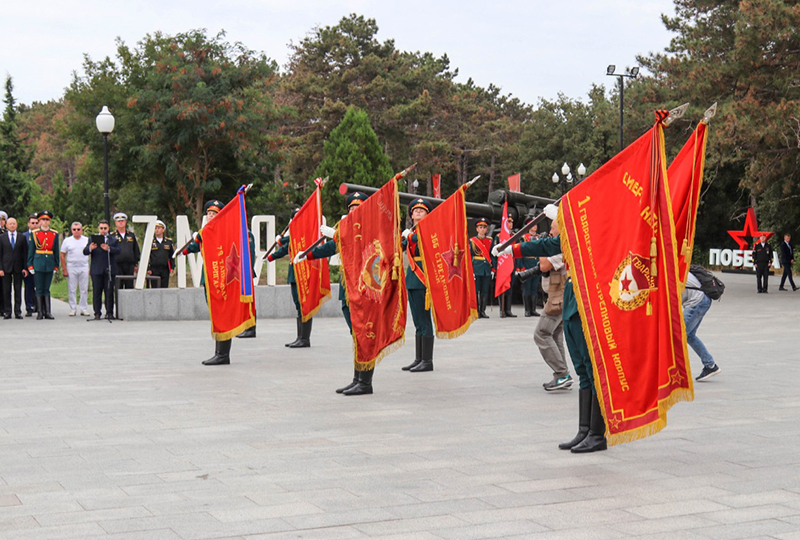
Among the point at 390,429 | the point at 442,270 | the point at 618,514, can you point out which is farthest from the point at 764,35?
the point at 618,514

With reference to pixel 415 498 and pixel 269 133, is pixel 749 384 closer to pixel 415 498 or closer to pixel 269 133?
pixel 415 498

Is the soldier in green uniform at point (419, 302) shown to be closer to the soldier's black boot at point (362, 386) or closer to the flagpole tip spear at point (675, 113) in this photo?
the soldier's black boot at point (362, 386)

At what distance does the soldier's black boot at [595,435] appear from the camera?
641cm

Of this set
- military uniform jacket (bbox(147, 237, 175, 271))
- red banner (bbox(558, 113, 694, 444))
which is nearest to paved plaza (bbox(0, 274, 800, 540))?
red banner (bbox(558, 113, 694, 444))

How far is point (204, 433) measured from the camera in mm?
7168

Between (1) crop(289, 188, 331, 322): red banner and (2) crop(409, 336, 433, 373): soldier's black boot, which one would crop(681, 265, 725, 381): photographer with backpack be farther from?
(1) crop(289, 188, 331, 322): red banner

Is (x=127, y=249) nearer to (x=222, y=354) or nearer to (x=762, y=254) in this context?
(x=222, y=354)

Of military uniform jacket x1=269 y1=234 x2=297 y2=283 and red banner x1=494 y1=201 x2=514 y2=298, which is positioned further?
red banner x1=494 y1=201 x2=514 y2=298

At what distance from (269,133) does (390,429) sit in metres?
33.5

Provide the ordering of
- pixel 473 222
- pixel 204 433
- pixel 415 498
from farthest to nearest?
1. pixel 473 222
2. pixel 204 433
3. pixel 415 498

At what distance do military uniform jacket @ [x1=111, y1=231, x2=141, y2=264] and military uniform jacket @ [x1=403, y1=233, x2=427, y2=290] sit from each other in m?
8.80

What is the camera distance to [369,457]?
6312 mm

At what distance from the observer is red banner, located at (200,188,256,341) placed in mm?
11305

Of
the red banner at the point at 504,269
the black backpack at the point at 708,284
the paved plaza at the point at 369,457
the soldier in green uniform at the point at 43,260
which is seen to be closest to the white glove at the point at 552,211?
the paved plaza at the point at 369,457
